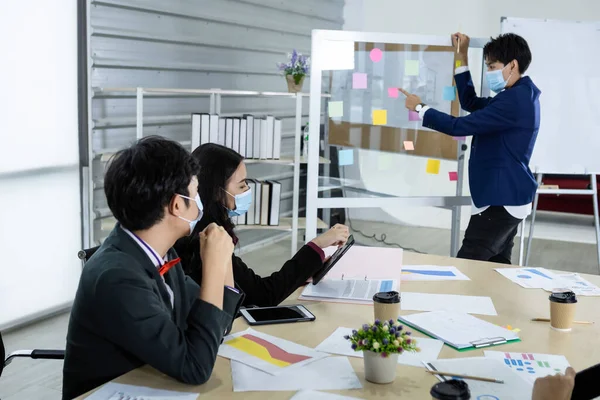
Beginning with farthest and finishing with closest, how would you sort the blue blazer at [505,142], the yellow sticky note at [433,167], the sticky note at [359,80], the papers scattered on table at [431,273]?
the yellow sticky note at [433,167] → the sticky note at [359,80] → the blue blazer at [505,142] → the papers scattered on table at [431,273]

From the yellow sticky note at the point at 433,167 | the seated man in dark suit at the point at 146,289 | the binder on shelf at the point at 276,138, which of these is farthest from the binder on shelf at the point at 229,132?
the seated man in dark suit at the point at 146,289

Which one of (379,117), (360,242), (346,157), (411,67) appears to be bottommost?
(360,242)

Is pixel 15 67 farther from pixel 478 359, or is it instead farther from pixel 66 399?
pixel 478 359

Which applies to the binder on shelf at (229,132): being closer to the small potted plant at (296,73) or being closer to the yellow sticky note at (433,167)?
the small potted plant at (296,73)

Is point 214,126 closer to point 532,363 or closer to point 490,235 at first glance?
point 490,235

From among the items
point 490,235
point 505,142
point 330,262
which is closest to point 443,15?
point 505,142

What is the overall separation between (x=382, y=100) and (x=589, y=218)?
13.6ft

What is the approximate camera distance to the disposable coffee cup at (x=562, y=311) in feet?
5.96

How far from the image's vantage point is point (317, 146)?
4.04m

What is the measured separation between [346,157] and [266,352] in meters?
2.75

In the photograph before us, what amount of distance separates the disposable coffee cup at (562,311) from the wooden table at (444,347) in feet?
0.08

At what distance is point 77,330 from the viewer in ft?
4.88

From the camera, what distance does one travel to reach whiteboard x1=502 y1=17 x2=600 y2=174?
14.3 feet

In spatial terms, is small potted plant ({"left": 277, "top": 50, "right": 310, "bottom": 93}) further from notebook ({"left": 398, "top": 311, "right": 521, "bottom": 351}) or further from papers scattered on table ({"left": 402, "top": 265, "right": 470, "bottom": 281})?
notebook ({"left": 398, "top": 311, "right": 521, "bottom": 351})
